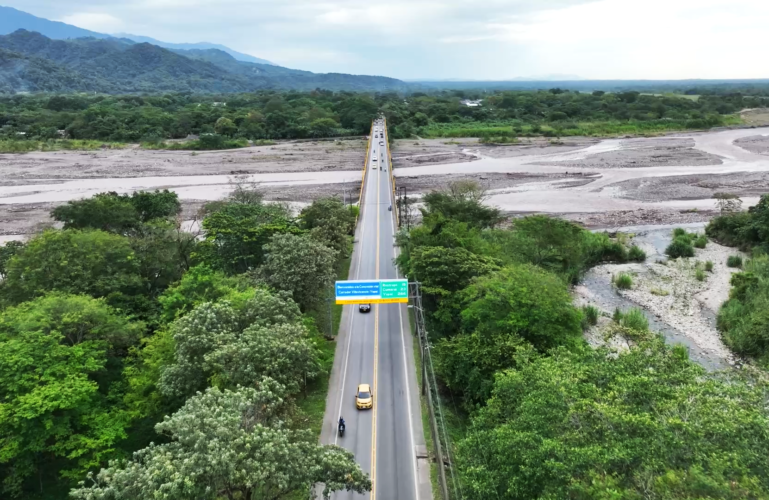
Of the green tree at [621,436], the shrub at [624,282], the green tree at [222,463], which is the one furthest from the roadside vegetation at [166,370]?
the shrub at [624,282]

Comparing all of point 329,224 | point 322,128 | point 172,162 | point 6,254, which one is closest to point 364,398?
point 329,224

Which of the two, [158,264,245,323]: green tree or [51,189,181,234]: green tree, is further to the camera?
[51,189,181,234]: green tree

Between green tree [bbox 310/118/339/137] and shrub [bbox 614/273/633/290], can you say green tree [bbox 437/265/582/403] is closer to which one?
shrub [bbox 614/273/633/290]

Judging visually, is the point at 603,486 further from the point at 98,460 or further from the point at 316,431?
the point at 98,460

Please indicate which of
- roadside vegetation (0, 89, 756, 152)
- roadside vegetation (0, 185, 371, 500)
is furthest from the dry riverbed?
roadside vegetation (0, 89, 756, 152)

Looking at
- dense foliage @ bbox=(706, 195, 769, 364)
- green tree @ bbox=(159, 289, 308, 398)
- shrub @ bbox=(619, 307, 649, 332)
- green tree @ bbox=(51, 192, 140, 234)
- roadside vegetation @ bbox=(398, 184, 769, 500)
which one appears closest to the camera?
roadside vegetation @ bbox=(398, 184, 769, 500)

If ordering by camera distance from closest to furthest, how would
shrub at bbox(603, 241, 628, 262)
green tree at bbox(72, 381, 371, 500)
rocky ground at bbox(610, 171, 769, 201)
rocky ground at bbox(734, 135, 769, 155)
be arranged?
green tree at bbox(72, 381, 371, 500) < shrub at bbox(603, 241, 628, 262) < rocky ground at bbox(610, 171, 769, 201) < rocky ground at bbox(734, 135, 769, 155)

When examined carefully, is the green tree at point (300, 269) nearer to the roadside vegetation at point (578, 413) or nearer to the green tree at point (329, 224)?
the green tree at point (329, 224)

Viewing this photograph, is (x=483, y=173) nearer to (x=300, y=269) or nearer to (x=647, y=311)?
(x=647, y=311)
